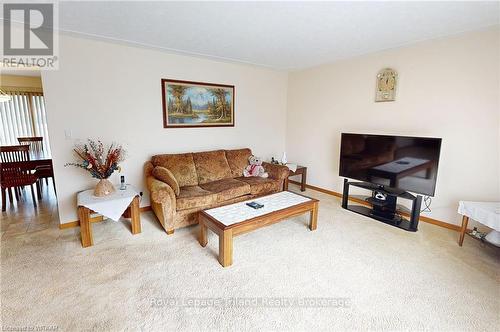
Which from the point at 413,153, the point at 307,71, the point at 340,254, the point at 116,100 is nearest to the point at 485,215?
the point at 413,153

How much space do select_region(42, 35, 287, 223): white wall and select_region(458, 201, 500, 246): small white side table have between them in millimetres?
3478

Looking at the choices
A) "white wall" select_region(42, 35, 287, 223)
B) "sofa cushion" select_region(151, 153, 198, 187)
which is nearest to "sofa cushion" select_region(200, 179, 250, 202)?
"sofa cushion" select_region(151, 153, 198, 187)

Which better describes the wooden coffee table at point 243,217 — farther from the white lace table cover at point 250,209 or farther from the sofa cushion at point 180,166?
the sofa cushion at point 180,166

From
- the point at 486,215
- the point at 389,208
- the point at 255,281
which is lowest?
the point at 255,281

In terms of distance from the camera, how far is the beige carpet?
68.2 inches

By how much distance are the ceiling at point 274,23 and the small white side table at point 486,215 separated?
6.21ft

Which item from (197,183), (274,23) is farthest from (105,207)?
(274,23)

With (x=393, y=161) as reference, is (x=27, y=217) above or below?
below

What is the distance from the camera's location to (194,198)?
307 centimetres

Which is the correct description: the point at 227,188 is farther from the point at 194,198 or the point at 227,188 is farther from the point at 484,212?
the point at 484,212

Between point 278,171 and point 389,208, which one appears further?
point 278,171

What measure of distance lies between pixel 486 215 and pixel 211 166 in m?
3.40

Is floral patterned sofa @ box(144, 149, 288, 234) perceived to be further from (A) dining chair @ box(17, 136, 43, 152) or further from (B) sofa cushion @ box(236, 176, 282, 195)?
(A) dining chair @ box(17, 136, 43, 152)

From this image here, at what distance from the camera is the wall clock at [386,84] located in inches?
136
